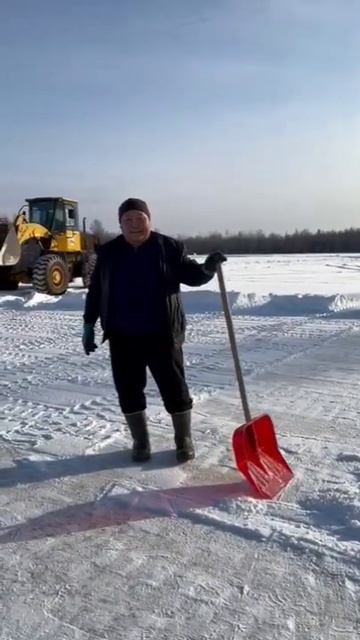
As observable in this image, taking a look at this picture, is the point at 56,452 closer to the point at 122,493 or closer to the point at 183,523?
the point at 122,493

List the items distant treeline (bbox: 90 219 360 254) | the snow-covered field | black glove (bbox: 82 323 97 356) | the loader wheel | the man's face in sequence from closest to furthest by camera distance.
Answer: the snow-covered field, the man's face, black glove (bbox: 82 323 97 356), the loader wheel, distant treeline (bbox: 90 219 360 254)

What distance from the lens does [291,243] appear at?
7538cm

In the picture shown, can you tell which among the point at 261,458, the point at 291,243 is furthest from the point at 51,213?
the point at 291,243

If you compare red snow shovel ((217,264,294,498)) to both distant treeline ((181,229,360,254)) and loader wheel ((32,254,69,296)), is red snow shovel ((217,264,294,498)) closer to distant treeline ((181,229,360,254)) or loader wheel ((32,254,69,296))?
loader wheel ((32,254,69,296))

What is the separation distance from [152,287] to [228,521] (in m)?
1.44

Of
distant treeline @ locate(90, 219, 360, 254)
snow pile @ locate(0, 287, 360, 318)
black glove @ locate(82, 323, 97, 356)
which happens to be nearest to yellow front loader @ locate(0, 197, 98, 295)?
snow pile @ locate(0, 287, 360, 318)

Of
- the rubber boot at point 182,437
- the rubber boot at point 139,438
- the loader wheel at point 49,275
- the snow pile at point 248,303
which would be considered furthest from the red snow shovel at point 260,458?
the loader wheel at point 49,275

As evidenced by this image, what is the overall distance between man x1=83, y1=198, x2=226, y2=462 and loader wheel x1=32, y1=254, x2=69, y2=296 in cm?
1085

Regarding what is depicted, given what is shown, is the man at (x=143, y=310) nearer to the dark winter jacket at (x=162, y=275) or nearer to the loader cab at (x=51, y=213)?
the dark winter jacket at (x=162, y=275)

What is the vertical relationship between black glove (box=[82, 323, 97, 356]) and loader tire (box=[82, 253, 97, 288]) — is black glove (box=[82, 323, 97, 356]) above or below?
below

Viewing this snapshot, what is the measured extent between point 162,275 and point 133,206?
44cm

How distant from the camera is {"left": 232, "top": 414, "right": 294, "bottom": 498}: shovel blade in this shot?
318 cm

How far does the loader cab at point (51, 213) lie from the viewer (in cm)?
1568

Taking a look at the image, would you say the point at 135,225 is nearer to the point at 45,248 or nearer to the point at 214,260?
the point at 214,260
